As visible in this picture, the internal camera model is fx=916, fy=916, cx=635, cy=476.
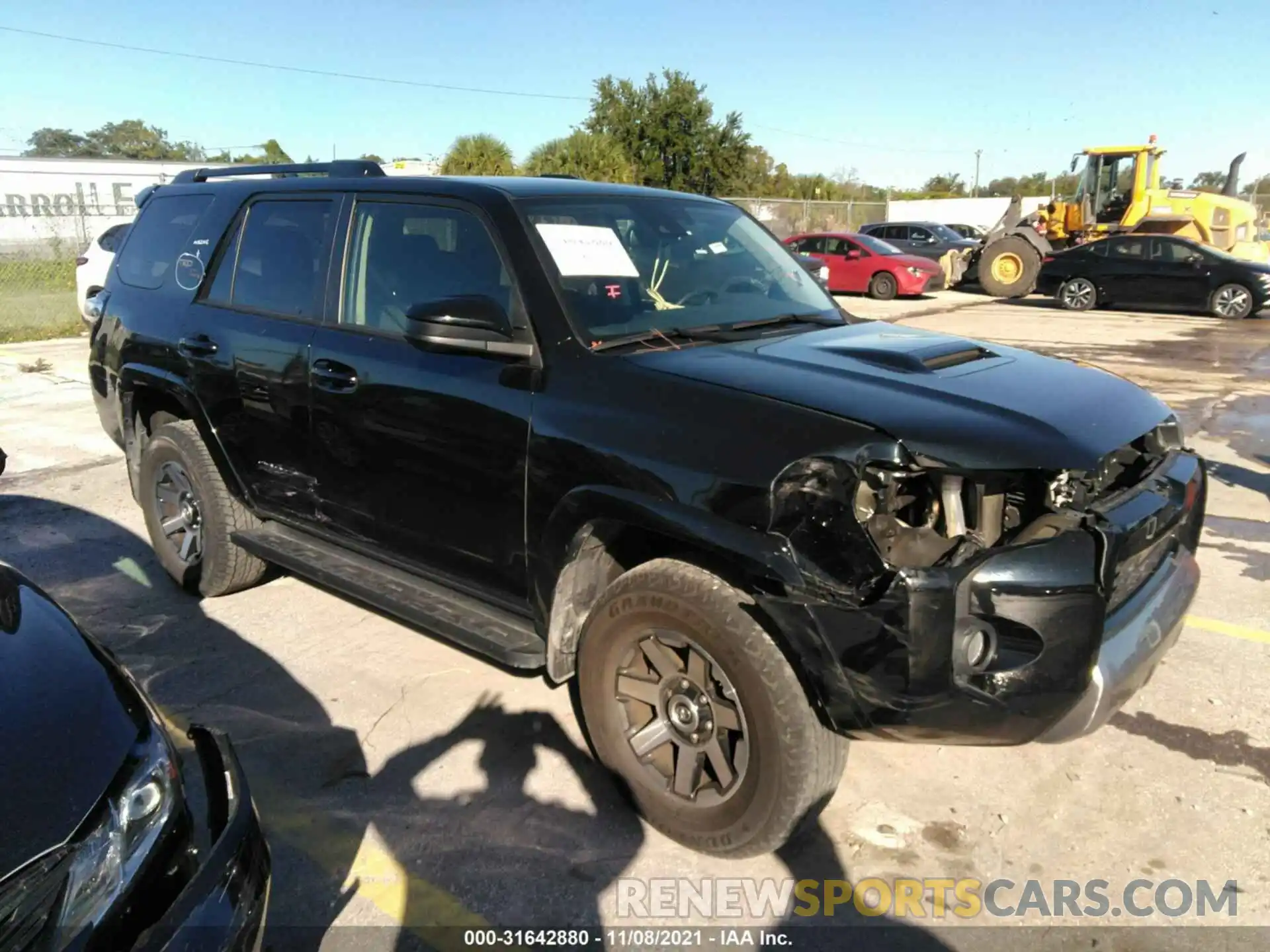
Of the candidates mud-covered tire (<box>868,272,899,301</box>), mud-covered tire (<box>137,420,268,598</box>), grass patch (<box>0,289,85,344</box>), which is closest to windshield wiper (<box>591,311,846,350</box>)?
mud-covered tire (<box>137,420,268,598</box>)

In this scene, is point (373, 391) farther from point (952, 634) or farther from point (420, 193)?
point (952, 634)

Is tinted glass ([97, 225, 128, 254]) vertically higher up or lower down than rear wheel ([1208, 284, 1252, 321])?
higher up

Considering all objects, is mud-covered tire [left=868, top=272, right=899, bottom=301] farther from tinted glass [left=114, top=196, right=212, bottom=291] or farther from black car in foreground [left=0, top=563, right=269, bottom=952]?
black car in foreground [left=0, top=563, right=269, bottom=952]

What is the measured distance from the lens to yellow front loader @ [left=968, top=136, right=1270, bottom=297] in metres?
20.3

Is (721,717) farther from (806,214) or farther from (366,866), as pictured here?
(806,214)

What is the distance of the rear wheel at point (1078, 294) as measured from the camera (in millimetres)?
18734

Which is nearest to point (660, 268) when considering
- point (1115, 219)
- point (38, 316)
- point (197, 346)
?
point (197, 346)

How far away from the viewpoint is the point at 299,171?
14.2 ft

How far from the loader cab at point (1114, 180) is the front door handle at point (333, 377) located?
73.7ft

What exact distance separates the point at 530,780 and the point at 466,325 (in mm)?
1584

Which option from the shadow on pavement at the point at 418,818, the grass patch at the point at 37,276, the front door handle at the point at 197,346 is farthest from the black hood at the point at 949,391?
the grass patch at the point at 37,276

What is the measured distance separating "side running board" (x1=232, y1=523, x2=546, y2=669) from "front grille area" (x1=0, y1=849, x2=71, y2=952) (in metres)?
1.54

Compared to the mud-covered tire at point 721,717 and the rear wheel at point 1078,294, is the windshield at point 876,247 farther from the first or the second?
the mud-covered tire at point 721,717

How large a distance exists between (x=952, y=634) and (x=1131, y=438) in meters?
0.90
